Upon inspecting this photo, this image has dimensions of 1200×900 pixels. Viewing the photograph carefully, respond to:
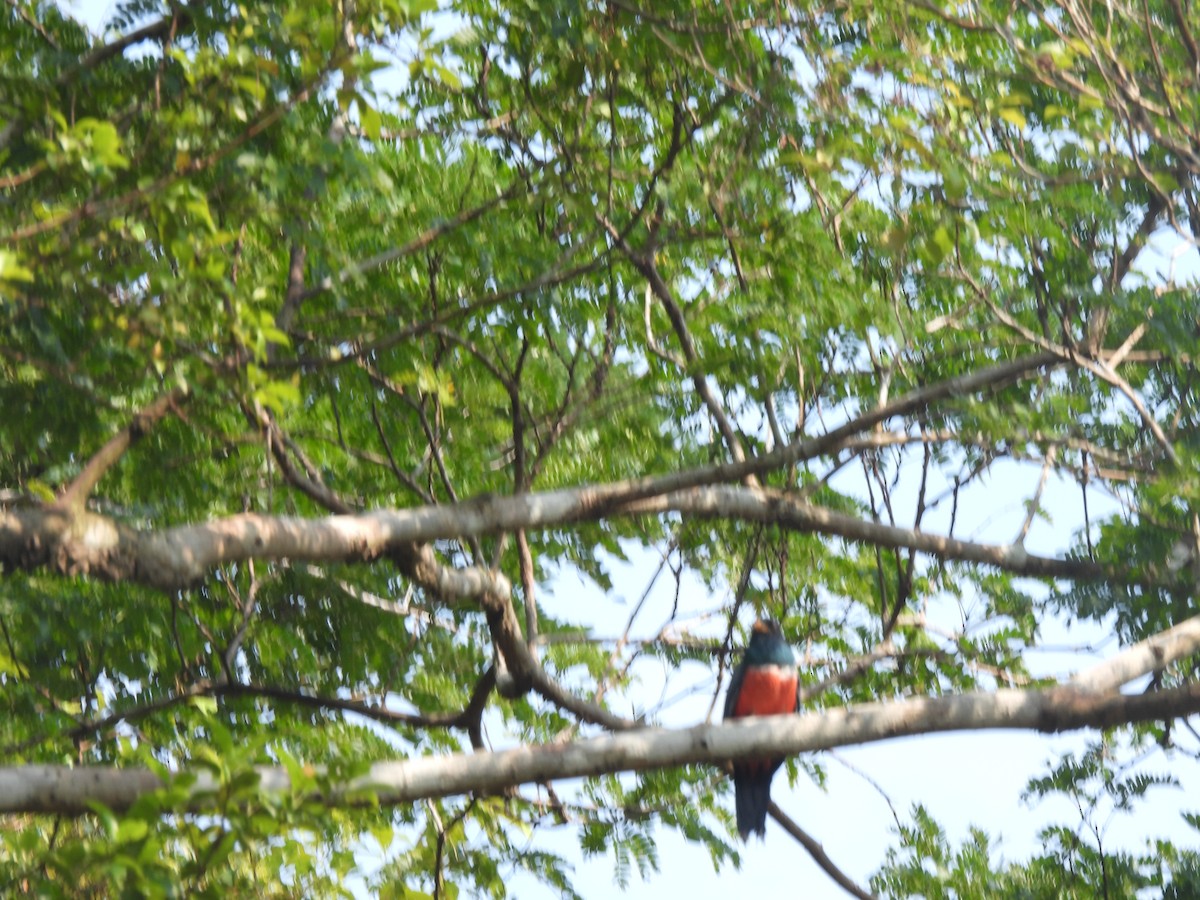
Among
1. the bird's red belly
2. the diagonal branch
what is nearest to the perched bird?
the bird's red belly

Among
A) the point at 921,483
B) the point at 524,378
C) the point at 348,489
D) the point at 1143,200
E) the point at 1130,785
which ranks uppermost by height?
the point at 1143,200

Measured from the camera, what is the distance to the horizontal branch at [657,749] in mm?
3436

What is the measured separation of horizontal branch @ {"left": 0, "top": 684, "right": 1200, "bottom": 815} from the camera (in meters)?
3.44

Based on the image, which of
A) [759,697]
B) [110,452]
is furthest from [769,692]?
[110,452]

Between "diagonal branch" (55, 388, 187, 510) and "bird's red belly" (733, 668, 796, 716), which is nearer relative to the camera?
"diagonal branch" (55, 388, 187, 510)

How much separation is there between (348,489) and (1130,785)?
3758mm

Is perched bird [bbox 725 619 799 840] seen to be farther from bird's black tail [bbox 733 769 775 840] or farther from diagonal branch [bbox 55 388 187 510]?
diagonal branch [bbox 55 388 187 510]

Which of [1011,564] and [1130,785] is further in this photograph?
[1130,785]

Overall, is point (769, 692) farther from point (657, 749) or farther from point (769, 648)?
point (657, 749)

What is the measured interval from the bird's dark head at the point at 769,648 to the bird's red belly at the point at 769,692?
46 mm

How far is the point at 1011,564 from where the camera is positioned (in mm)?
5301

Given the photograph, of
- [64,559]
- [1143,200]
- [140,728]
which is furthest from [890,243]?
[140,728]

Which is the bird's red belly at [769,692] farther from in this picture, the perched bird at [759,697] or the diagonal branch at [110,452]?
the diagonal branch at [110,452]

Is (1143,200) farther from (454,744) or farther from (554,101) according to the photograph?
(454,744)
